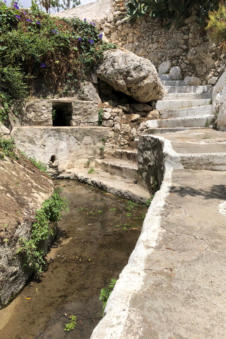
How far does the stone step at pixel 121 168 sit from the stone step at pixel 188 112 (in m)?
2.05

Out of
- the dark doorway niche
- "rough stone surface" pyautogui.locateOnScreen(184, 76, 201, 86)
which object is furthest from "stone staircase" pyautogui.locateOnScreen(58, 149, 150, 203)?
"rough stone surface" pyautogui.locateOnScreen(184, 76, 201, 86)

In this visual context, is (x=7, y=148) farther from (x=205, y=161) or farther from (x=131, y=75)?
(x=131, y=75)

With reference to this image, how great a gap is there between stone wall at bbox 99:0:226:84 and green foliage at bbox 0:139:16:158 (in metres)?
8.55

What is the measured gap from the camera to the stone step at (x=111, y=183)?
4.87 metres

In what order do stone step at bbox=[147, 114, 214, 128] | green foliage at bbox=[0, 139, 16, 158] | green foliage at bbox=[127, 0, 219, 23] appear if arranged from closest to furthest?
green foliage at bbox=[0, 139, 16, 158]
stone step at bbox=[147, 114, 214, 128]
green foliage at bbox=[127, 0, 219, 23]

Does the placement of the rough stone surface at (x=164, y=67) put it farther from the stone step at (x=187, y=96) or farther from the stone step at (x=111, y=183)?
the stone step at (x=111, y=183)

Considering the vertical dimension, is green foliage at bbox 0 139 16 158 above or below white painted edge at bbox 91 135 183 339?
above

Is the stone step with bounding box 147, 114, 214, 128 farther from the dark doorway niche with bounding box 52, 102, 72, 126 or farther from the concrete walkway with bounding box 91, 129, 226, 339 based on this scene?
the concrete walkway with bounding box 91, 129, 226, 339

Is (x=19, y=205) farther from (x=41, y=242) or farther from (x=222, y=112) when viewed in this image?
(x=222, y=112)

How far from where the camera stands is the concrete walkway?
2.63 ft

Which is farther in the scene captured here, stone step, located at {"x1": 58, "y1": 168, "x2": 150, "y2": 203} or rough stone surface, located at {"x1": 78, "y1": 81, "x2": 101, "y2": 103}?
rough stone surface, located at {"x1": 78, "y1": 81, "x2": 101, "y2": 103}

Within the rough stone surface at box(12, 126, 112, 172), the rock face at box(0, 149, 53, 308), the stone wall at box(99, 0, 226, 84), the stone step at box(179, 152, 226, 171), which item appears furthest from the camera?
the stone wall at box(99, 0, 226, 84)

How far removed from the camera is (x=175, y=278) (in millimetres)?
1029

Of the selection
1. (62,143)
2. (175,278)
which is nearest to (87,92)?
(62,143)
